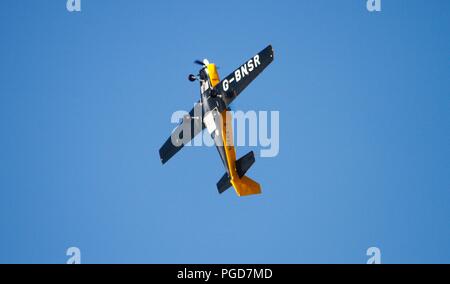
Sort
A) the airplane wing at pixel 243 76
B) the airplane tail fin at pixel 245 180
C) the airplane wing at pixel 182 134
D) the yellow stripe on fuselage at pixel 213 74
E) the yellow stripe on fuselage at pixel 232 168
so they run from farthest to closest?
the airplane wing at pixel 182 134
the yellow stripe on fuselage at pixel 213 74
the airplane wing at pixel 243 76
the yellow stripe on fuselage at pixel 232 168
the airplane tail fin at pixel 245 180

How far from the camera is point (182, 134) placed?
30.5 metres

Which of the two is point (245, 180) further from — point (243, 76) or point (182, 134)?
point (182, 134)

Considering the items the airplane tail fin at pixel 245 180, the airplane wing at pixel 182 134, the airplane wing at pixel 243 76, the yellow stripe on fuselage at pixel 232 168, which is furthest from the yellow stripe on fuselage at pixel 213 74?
the airplane tail fin at pixel 245 180

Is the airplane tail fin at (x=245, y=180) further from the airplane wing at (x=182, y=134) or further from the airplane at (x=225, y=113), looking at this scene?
the airplane wing at (x=182, y=134)

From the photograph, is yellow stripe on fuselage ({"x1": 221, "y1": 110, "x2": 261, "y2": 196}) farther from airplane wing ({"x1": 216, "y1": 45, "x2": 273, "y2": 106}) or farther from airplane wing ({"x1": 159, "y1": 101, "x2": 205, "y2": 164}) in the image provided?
airplane wing ({"x1": 159, "y1": 101, "x2": 205, "y2": 164})

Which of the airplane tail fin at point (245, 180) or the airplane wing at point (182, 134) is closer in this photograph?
the airplane tail fin at point (245, 180)

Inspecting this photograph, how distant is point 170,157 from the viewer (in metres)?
31.0

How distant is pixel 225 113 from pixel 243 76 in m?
1.76

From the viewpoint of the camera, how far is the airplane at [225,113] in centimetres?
2667

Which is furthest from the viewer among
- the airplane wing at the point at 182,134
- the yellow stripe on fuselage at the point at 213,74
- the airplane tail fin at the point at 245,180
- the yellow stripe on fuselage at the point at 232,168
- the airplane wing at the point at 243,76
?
the airplane wing at the point at 182,134

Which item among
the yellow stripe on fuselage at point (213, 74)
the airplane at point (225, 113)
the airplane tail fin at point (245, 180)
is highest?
the yellow stripe on fuselage at point (213, 74)
